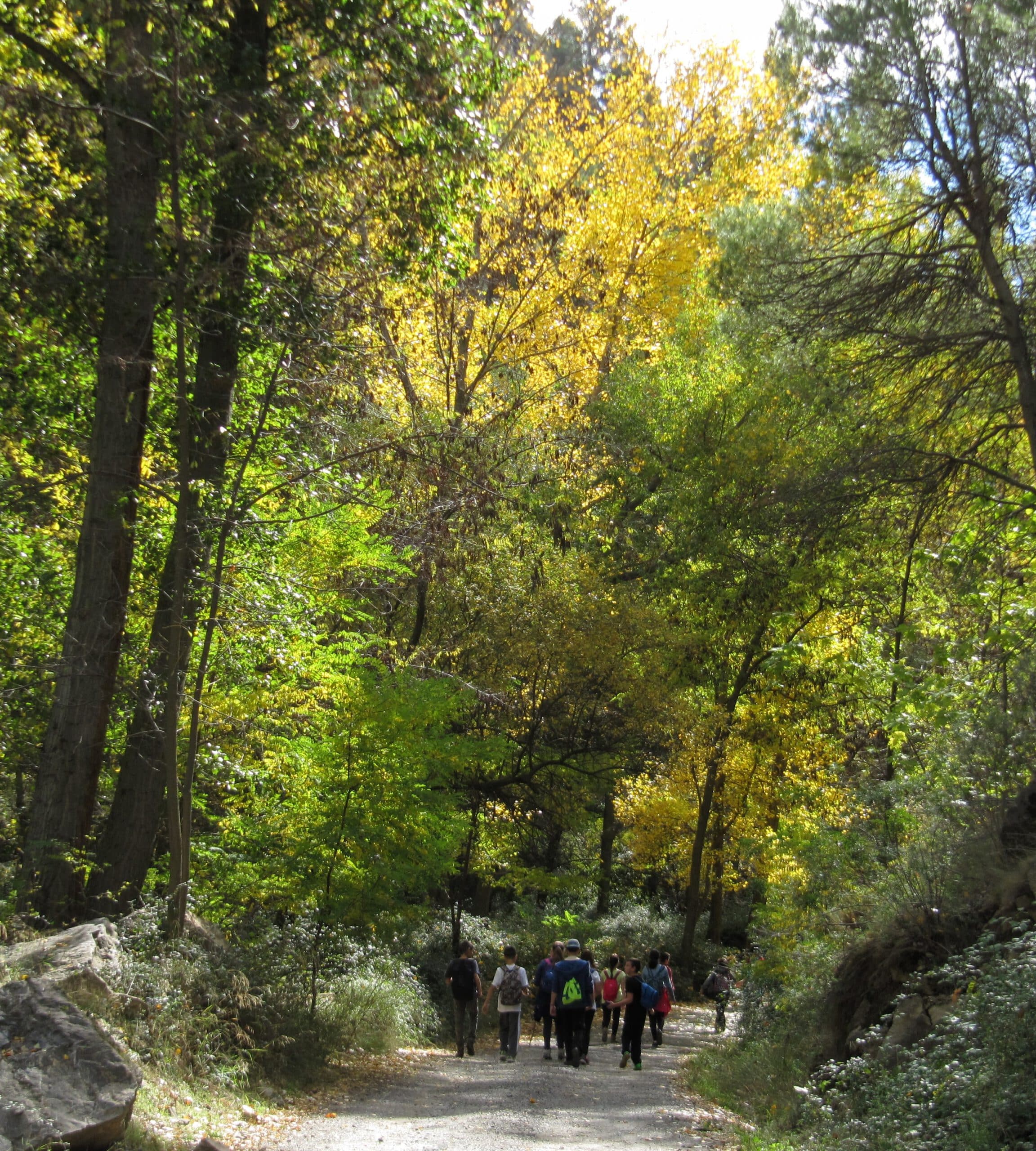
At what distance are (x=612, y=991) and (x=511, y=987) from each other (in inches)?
153

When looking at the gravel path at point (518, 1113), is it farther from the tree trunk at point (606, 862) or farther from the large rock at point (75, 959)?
the tree trunk at point (606, 862)

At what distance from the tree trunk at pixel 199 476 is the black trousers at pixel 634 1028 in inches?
266

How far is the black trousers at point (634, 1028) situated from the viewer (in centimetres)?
1495

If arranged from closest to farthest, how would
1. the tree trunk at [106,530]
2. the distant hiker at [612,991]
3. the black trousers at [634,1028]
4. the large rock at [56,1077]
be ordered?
the large rock at [56,1077], the tree trunk at [106,530], the black trousers at [634,1028], the distant hiker at [612,991]

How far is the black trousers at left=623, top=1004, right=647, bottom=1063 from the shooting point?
49.0 ft

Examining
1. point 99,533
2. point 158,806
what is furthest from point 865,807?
point 99,533

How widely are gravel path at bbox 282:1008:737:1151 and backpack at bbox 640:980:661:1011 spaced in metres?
0.85

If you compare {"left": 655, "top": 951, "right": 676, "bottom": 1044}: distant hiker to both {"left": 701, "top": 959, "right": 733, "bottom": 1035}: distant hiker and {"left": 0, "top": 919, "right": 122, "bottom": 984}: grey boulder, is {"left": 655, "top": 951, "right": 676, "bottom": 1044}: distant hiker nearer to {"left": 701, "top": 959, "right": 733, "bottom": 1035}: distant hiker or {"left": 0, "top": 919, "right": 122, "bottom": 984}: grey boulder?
{"left": 701, "top": 959, "right": 733, "bottom": 1035}: distant hiker

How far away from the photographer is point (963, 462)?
10609 millimetres

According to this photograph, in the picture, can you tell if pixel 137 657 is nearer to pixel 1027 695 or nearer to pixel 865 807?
pixel 1027 695

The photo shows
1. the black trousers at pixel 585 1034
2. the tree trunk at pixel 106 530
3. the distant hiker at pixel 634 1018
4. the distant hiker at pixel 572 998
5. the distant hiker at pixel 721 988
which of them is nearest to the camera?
the tree trunk at pixel 106 530

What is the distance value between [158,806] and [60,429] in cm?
426

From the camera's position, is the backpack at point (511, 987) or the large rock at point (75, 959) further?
the backpack at point (511, 987)

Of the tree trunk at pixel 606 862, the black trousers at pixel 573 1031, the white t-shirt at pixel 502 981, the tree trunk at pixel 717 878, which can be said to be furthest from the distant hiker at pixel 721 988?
the tree trunk at pixel 606 862
